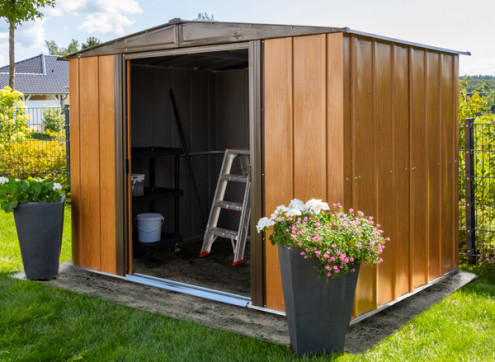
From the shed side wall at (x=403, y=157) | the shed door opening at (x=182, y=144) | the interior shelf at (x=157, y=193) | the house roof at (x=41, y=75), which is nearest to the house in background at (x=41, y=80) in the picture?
the house roof at (x=41, y=75)

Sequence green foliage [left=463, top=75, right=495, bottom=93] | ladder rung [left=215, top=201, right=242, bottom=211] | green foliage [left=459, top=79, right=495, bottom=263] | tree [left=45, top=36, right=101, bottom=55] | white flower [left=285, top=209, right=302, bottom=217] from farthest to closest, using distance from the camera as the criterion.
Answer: tree [left=45, top=36, right=101, bottom=55] < green foliage [left=463, top=75, right=495, bottom=93] < green foliage [left=459, top=79, right=495, bottom=263] < ladder rung [left=215, top=201, right=242, bottom=211] < white flower [left=285, top=209, right=302, bottom=217]

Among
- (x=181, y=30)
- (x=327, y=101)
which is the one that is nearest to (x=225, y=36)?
(x=181, y=30)

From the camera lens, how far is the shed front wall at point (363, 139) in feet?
15.0

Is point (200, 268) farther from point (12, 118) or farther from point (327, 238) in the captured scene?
point (12, 118)

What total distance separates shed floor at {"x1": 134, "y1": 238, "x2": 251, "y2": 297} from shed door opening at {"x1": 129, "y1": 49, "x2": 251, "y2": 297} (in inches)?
0.4

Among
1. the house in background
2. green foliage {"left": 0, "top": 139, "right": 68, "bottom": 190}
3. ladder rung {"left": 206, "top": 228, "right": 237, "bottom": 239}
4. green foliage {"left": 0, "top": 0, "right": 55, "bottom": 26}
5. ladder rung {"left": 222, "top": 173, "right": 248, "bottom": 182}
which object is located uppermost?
the house in background

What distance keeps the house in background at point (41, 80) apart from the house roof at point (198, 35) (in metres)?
35.3

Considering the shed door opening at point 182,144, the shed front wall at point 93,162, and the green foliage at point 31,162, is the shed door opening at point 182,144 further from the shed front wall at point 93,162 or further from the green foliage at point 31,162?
the green foliage at point 31,162

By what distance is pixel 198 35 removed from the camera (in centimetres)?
541

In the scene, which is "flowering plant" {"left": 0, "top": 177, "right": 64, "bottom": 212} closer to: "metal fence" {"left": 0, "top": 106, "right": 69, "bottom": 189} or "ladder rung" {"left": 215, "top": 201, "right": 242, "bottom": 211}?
"ladder rung" {"left": 215, "top": 201, "right": 242, "bottom": 211}

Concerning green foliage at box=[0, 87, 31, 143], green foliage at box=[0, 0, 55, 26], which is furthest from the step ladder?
green foliage at box=[0, 0, 55, 26]

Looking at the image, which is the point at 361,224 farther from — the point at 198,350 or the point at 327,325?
the point at 198,350

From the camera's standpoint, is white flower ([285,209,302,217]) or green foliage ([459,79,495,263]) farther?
green foliage ([459,79,495,263])

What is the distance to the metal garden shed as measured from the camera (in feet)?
15.3
